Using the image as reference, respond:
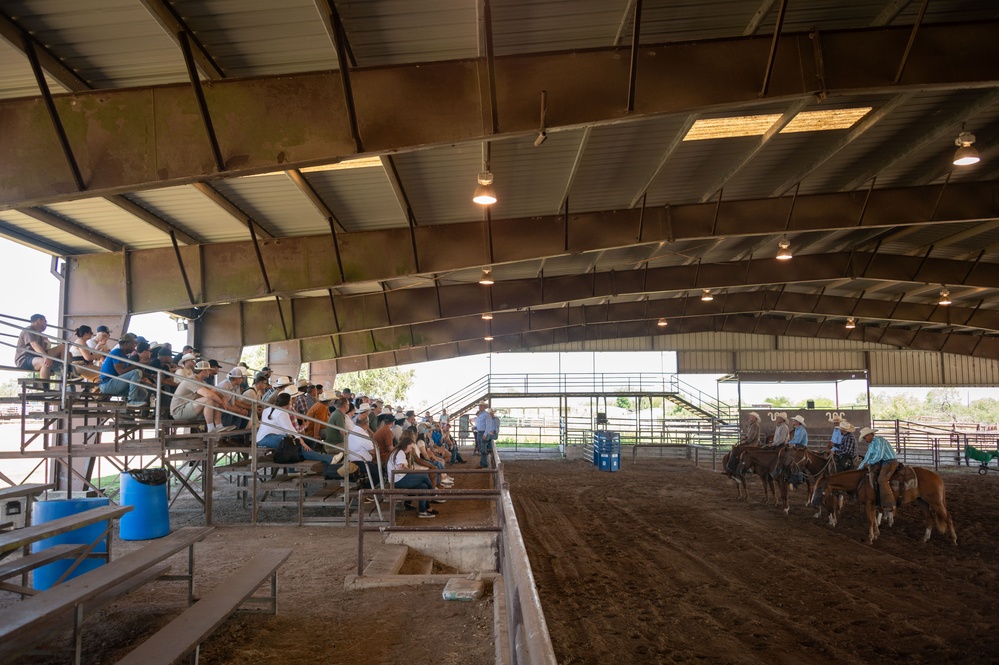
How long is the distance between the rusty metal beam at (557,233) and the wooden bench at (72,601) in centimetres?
815

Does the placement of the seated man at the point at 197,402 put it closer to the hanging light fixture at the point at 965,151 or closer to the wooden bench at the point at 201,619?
the wooden bench at the point at 201,619

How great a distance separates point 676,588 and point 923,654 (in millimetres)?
3014

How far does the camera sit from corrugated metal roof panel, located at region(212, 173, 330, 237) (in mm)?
10961

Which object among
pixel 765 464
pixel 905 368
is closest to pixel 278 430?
pixel 765 464

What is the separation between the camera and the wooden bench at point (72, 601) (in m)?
3.81

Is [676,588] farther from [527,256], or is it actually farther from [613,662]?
[527,256]

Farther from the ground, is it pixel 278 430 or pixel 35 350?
pixel 35 350

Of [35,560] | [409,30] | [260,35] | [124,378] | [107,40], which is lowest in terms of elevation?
[35,560]

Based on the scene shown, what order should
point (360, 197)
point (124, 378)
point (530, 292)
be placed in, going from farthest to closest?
point (530, 292) < point (360, 197) < point (124, 378)

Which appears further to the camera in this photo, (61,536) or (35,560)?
(61,536)

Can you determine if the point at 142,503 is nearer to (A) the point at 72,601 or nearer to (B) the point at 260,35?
(A) the point at 72,601

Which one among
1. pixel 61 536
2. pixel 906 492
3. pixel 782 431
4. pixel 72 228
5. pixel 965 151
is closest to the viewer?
pixel 61 536

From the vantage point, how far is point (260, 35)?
7.02 m

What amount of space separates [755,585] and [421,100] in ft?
25.7
